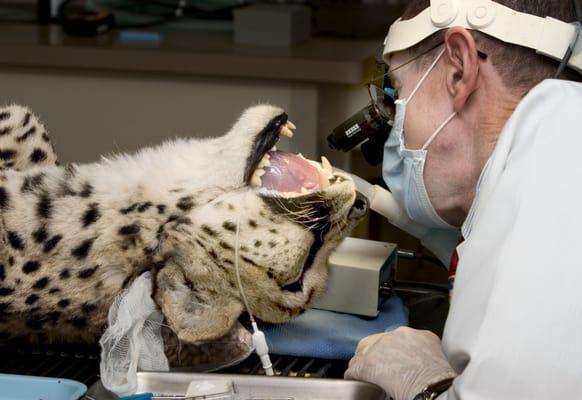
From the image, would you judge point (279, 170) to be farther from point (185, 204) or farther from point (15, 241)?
point (15, 241)

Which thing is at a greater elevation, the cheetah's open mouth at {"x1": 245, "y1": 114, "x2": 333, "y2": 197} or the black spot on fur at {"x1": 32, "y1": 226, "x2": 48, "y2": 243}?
the cheetah's open mouth at {"x1": 245, "y1": 114, "x2": 333, "y2": 197}

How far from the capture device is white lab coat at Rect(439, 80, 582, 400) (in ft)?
3.54

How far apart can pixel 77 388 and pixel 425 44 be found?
0.69 meters

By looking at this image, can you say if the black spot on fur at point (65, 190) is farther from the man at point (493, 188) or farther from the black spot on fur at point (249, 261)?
the man at point (493, 188)

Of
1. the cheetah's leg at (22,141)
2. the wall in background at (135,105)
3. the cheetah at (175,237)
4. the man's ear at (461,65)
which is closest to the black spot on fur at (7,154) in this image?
the cheetah's leg at (22,141)

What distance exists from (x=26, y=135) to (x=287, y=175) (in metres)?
0.47

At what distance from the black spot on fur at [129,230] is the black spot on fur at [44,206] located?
11 centimetres

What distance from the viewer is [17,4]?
13.9 feet

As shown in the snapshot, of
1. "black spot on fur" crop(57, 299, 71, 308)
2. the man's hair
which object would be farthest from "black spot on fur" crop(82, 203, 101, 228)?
the man's hair

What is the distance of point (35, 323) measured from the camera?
4.68 feet

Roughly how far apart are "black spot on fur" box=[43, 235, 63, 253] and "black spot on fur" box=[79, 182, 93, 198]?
73 millimetres

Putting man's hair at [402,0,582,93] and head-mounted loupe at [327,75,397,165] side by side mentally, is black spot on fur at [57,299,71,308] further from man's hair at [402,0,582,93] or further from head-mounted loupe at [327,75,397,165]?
man's hair at [402,0,582,93]

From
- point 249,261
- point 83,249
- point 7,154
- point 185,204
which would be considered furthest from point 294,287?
point 7,154

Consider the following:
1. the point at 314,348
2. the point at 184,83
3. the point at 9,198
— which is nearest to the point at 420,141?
the point at 314,348
